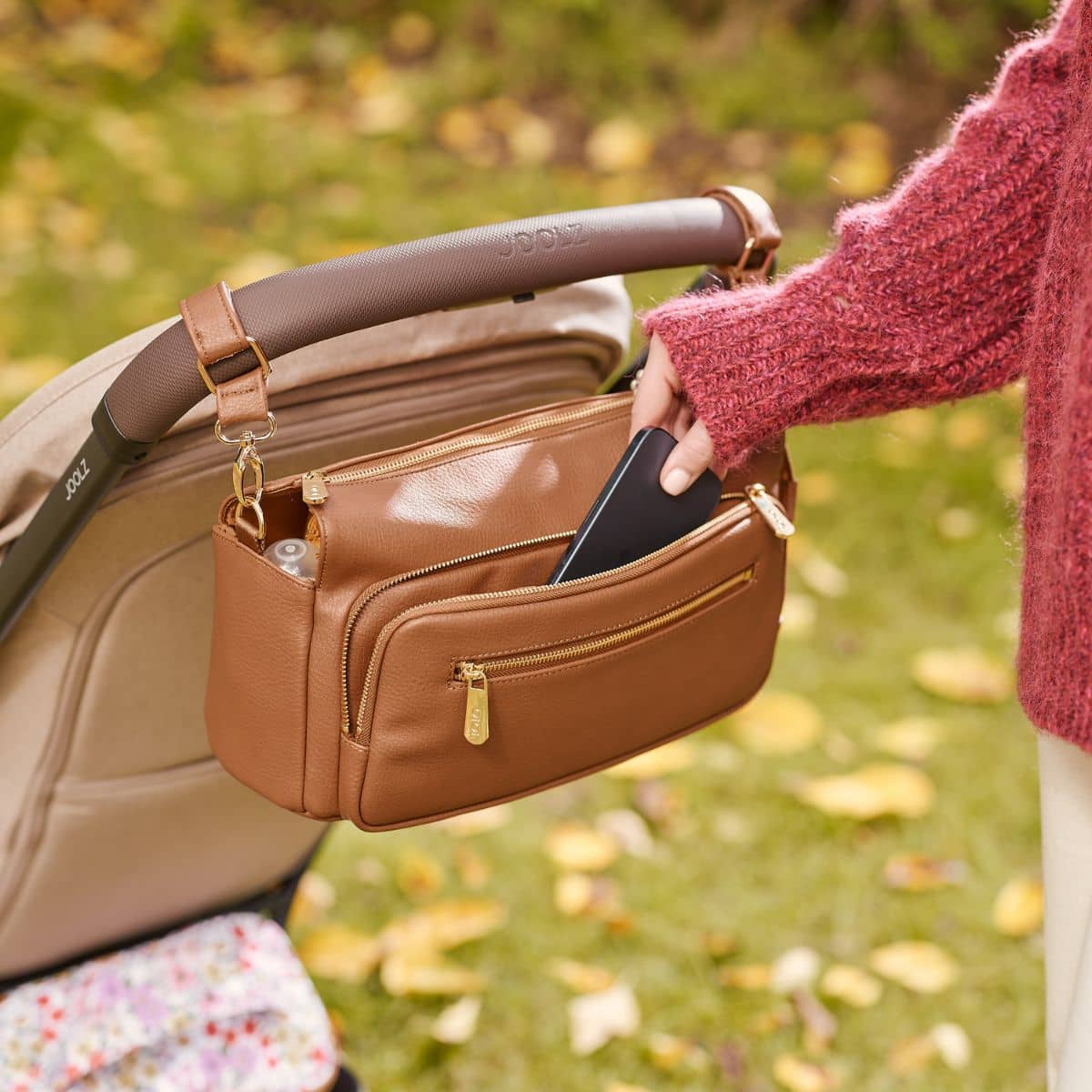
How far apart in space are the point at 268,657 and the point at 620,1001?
1010 mm

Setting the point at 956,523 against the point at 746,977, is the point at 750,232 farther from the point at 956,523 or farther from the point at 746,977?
the point at 956,523

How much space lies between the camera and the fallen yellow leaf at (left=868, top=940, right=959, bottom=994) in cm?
196

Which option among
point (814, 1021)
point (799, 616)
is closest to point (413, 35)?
point (799, 616)

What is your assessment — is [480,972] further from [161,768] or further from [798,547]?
[798,547]

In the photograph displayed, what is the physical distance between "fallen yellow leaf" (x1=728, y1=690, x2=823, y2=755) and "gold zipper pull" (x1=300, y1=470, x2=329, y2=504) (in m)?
1.48

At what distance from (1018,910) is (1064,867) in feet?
3.47

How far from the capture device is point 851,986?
6.36 ft

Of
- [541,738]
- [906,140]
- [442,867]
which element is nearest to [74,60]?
[906,140]

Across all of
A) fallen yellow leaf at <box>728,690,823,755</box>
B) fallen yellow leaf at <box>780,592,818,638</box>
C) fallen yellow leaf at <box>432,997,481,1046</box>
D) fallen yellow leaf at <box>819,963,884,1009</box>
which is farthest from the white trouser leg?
fallen yellow leaf at <box>780,592,818,638</box>

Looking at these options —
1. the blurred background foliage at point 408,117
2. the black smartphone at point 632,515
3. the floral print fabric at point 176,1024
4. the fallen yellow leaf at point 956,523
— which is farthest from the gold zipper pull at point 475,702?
the blurred background foliage at point 408,117

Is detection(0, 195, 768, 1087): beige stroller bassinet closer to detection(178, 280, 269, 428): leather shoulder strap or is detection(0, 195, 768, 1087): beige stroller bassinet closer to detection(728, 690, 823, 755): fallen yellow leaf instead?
detection(178, 280, 269, 428): leather shoulder strap

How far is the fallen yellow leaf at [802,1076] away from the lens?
5.90 feet

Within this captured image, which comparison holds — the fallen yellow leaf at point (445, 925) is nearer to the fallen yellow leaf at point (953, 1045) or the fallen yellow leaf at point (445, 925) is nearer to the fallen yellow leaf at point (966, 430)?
the fallen yellow leaf at point (953, 1045)

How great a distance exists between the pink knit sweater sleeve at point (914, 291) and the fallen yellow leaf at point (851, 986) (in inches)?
40.6
